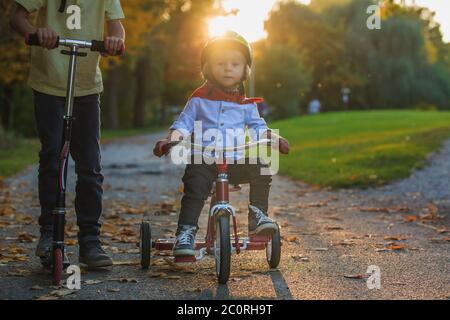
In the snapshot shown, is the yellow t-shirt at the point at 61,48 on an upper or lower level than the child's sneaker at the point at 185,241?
upper

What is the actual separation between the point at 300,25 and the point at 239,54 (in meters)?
53.6

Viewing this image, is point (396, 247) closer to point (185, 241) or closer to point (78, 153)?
point (185, 241)

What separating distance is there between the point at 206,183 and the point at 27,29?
1.43 meters

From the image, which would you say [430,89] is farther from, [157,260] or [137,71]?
[157,260]

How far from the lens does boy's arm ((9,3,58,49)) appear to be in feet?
13.9

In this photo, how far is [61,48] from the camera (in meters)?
4.87

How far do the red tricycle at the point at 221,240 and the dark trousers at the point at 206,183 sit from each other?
0.08m

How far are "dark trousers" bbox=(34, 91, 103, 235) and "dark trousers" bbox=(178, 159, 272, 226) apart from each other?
68cm

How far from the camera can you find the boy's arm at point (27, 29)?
424 cm

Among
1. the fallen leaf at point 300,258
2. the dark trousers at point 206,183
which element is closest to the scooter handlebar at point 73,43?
the dark trousers at point 206,183

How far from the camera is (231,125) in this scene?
4.80 m

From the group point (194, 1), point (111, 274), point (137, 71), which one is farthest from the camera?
point (137, 71)

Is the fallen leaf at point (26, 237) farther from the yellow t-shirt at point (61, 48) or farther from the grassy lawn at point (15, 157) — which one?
the grassy lawn at point (15, 157)
